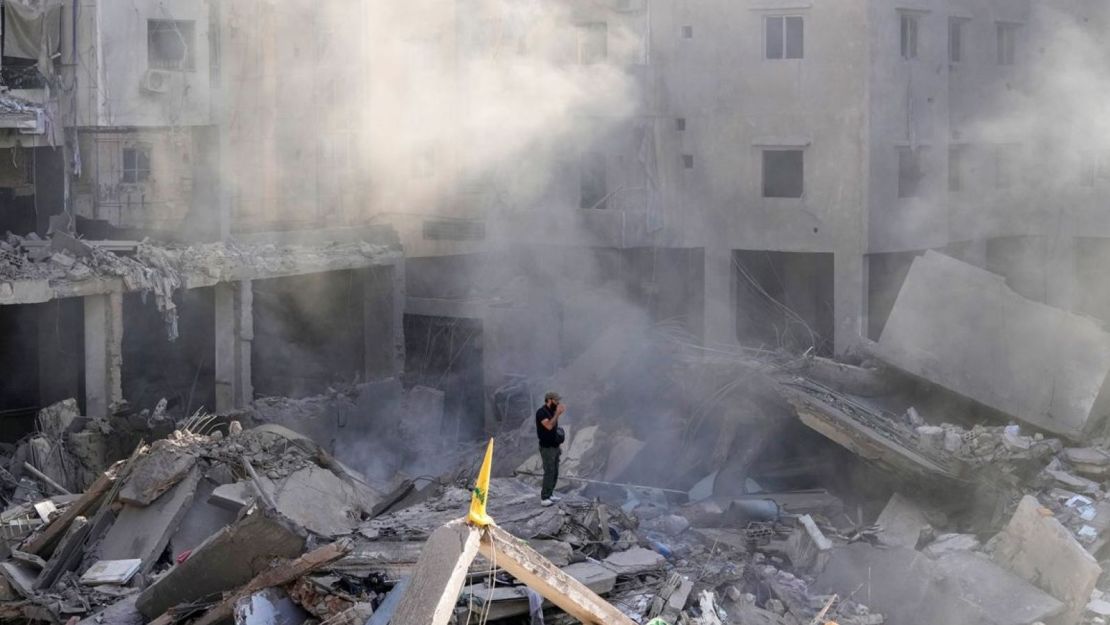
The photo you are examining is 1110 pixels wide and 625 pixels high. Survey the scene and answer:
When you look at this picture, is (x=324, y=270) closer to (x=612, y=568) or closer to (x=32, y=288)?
(x=32, y=288)

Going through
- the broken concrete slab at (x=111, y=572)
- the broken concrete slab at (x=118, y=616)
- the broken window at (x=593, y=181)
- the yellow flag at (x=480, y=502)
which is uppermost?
the broken window at (x=593, y=181)

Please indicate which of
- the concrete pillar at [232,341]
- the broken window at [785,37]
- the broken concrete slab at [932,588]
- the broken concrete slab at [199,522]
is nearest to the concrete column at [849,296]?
the broken window at [785,37]

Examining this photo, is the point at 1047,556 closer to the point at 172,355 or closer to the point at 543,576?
the point at 543,576

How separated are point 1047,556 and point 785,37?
40.4 feet

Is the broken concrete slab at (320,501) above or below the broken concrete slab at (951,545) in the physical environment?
above

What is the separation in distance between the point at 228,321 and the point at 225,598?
42.5 ft

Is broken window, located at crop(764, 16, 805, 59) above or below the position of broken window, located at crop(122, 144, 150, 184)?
above

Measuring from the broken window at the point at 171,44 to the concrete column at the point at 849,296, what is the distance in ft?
38.2

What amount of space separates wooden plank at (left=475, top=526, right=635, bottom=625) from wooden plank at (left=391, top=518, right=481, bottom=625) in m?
0.08

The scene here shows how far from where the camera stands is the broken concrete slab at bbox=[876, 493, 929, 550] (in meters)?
13.7

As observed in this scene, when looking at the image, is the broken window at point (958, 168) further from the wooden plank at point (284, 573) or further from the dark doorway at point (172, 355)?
the wooden plank at point (284, 573)

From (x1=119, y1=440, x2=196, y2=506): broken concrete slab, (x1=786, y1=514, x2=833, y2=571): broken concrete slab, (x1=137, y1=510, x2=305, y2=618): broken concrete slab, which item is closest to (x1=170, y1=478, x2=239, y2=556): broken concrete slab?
(x1=119, y1=440, x2=196, y2=506): broken concrete slab

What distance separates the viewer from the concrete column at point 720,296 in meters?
23.0

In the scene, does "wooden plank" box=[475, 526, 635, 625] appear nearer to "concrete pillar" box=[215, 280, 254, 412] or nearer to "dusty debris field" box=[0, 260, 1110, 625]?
"dusty debris field" box=[0, 260, 1110, 625]
